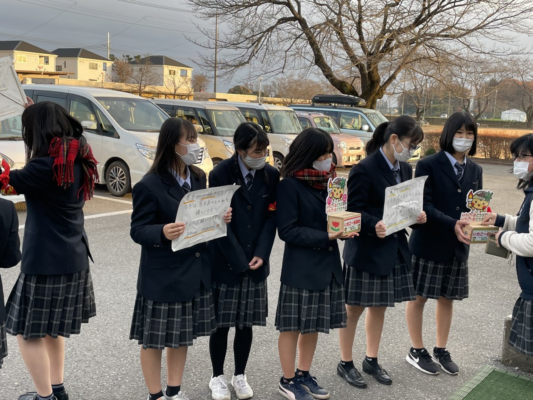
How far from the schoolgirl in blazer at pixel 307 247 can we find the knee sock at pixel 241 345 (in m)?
0.25

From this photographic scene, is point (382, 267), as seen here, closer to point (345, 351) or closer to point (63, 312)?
point (345, 351)

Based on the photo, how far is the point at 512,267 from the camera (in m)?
7.41

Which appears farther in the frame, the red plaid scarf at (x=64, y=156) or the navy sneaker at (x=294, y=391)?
the navy sneaker at (x=294, y=391)

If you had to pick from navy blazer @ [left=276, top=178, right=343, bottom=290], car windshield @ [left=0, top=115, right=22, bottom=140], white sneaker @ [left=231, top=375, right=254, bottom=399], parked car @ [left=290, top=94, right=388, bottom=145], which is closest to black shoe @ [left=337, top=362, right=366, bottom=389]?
white sneaker @ [left=231, top=375, right=254, bottom=399]

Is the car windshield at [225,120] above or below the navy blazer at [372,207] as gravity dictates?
above

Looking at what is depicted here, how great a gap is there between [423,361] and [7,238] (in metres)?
3.03

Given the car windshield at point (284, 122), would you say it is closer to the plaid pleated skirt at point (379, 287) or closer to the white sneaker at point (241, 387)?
the plaid pleated skirt at point (379, 287)

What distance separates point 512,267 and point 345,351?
14.1ft

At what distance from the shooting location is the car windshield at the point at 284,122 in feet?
53.9

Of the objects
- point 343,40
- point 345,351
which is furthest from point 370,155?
point 343,40

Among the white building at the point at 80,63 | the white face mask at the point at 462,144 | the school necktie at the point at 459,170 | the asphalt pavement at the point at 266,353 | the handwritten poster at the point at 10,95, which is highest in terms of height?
the white building at the point at 80,63

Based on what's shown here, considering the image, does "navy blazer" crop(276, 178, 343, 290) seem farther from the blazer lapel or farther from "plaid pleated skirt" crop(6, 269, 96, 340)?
"plaid pleated skirt" crop(6, 269, 96, 340)

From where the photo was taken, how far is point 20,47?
Answer: 8169cm

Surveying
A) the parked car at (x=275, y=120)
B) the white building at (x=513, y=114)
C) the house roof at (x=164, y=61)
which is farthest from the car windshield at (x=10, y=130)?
the house roof at (x=164, y=61)
